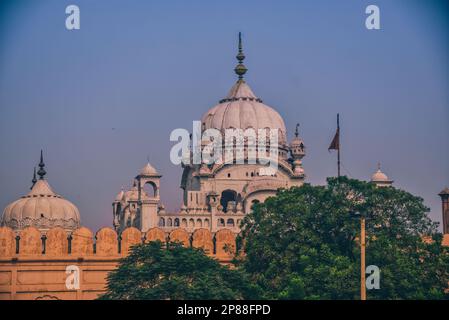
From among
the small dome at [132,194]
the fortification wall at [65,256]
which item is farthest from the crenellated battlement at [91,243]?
the small dome at [132,194]

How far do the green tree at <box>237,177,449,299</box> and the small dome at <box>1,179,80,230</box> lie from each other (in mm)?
23296

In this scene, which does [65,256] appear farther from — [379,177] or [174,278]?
[379,177]

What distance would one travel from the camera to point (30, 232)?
41531 millimetres

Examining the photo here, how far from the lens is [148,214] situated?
63.4 metres

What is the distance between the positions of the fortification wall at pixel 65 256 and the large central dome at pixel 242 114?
95.2ft

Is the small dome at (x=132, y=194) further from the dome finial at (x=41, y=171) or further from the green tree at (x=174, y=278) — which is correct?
the green tree at (x=174, y=278)

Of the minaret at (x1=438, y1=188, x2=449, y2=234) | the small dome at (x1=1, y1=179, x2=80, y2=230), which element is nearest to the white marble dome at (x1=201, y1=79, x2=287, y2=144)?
the small dome at (x1=1, y1=179, x2=80, y2=230)

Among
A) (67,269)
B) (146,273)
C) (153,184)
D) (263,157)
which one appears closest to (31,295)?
(67,269)

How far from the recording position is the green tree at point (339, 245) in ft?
119

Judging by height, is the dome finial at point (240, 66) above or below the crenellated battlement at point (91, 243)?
above

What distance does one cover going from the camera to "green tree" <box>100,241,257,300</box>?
35.0 meters
